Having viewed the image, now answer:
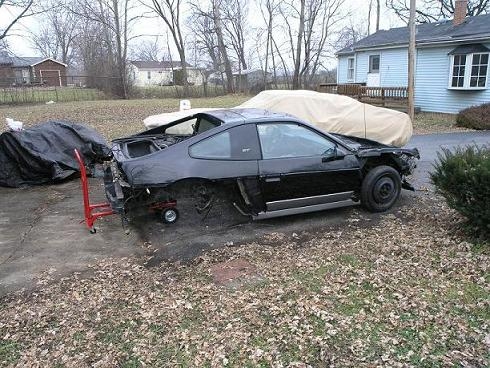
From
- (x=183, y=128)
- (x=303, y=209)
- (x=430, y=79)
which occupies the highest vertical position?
(x=430, y=79)

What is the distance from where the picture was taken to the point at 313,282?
172 inches

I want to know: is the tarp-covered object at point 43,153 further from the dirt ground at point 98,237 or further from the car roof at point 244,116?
the car roof at point 244,116

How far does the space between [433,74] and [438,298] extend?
19754 millimetres

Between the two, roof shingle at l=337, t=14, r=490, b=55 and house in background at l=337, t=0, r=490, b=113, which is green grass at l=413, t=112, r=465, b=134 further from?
roof shingle at l=337, t=14, r=490, b=55

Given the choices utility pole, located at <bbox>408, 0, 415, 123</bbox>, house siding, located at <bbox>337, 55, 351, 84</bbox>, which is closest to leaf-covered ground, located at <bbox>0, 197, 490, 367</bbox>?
utility pole, located at <bbox>408, 0, 415, 123</bbox>

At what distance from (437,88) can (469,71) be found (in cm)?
191

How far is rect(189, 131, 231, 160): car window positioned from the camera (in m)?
5.51

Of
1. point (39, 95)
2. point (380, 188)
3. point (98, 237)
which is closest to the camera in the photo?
point (98, 237)

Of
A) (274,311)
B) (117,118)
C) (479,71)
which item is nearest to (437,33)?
(479,71)

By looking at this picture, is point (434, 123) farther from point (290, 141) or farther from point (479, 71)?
point (290, 141)

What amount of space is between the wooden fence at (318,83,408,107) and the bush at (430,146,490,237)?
16.3m

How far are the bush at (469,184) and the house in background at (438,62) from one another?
15783 millimetres

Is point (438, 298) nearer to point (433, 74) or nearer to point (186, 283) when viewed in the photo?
point (186, 283)

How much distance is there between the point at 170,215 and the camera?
228 inches
